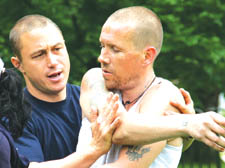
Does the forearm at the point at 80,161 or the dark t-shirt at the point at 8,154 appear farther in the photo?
the forearm at the point at 80,161

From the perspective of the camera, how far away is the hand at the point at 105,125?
297cm

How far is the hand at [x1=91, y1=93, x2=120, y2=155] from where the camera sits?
2.97 meters

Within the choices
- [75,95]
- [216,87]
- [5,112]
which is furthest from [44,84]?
[216,87]

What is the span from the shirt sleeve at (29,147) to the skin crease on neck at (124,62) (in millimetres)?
816

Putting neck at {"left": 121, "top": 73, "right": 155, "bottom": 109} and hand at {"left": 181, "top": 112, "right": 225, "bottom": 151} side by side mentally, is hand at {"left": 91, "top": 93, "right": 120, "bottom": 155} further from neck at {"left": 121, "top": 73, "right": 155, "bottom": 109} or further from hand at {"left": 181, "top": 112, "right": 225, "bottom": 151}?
hand at {"left": 181, "top": 112, "right": 225, "bottom": 151}

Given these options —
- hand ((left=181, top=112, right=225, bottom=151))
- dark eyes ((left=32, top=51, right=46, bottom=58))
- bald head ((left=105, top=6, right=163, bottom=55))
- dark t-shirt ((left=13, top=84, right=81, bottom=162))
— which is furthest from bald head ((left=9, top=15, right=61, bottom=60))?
hand ((left=181, top=112, right=225, bottom=151))

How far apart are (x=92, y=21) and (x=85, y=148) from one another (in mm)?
5742

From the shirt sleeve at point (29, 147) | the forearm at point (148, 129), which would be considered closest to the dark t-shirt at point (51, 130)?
the shirt sleeve at point (29, 147)

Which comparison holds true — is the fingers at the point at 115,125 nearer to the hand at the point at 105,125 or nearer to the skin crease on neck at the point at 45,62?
the hand at the point at 105,125

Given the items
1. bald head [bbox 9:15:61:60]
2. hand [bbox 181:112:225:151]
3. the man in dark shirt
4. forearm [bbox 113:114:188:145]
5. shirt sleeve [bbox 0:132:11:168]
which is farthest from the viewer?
Result: bald head [bbox 9:15:61:60]

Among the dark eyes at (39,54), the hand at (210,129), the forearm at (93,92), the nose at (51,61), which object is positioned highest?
the hand at (210,129)

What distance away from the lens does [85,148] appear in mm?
3178

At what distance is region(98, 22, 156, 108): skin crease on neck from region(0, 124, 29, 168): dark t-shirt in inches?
33.4

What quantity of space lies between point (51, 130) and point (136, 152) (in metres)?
1.05
